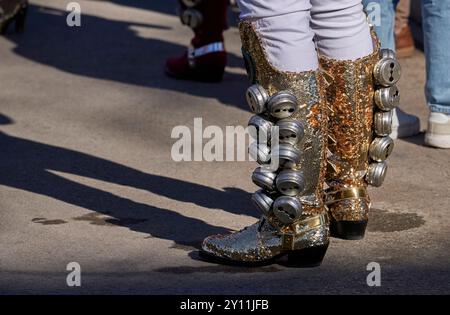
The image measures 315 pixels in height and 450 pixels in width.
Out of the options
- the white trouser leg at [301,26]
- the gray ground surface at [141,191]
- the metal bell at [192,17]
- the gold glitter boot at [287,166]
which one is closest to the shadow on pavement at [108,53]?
the gray ground surface at [141,191]

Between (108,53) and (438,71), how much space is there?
2560 millimetres

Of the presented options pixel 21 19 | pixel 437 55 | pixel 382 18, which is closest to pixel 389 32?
pixel 382 18

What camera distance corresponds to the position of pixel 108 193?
4391mm

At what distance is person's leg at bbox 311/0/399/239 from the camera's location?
365 centimetres

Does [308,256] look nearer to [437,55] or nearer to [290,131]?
[290,131]

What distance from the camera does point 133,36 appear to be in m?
7.35

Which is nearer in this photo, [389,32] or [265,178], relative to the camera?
[265,178]

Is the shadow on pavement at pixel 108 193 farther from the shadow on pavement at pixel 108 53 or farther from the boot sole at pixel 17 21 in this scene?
the boot sole at pixel 17 21

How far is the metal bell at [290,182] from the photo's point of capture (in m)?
3.41

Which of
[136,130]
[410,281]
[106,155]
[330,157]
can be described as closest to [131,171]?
[106,155]

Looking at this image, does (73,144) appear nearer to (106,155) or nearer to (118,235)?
(106,155)

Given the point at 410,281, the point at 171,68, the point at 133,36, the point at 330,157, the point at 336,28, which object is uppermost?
the point at 133,36

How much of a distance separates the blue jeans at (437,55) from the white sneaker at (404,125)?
21 cm

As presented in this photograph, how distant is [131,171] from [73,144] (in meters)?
0.51
